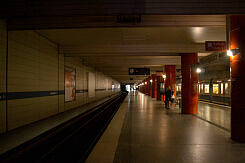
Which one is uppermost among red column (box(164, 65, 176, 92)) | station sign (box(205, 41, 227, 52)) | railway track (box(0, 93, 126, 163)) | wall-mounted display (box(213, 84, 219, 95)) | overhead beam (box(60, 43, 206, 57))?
overhead beam (box(60, 43, 206, 57))

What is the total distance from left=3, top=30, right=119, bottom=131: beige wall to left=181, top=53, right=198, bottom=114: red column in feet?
26.1

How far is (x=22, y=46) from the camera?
7680 mm

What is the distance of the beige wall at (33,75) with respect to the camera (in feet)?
23.2

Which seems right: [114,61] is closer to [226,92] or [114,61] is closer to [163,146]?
[226,92]

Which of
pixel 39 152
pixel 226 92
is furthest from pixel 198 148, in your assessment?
pixel 226 92

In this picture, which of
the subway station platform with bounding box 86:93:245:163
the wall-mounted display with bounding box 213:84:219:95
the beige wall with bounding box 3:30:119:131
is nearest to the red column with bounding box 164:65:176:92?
the wall-mounted display with bounding box 213:84:219:95

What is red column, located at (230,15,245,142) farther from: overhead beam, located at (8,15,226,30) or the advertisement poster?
the advertisement poster

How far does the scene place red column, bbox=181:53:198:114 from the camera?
1016 centimetres

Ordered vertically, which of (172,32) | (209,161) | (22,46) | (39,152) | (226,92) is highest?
(172,32)

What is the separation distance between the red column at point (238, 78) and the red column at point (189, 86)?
488 centimetres

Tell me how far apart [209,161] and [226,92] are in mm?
11425

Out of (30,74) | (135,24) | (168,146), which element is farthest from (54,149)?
(135,24)

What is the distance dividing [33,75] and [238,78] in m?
8.52

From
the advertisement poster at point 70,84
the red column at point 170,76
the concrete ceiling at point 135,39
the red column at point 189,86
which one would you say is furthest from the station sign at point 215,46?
the advertisement poster at point 70,84
